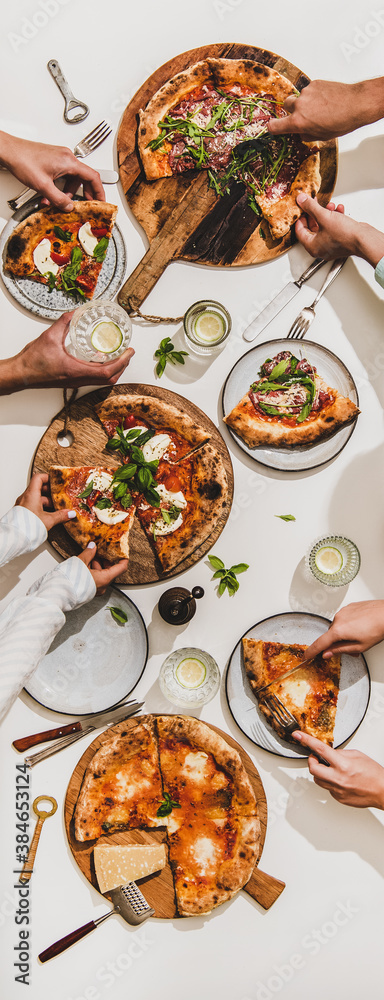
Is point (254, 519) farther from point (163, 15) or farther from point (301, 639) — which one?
point (163, 15)

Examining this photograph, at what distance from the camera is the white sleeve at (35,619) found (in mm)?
3213

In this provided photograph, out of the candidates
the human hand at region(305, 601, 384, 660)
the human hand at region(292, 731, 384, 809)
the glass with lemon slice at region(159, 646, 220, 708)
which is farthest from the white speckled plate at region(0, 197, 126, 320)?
the human hand at region(292, 731, 384, 809)

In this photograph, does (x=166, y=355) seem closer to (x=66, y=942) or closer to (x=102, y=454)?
(x=102, y=454)

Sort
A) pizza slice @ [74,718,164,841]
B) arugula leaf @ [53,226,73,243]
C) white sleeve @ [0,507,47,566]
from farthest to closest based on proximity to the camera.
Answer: pizza slice @ [74,718,164,841] → arugula leaf @ [53,226,73,243] → white sleeve @ [0,507,47,566]

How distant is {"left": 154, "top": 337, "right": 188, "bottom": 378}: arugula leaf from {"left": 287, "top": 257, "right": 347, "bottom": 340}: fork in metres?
0.64

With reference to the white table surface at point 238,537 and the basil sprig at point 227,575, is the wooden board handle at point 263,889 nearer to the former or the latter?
the white table surface at point 238,537

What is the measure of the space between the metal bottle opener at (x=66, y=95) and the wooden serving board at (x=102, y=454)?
1.60 meters

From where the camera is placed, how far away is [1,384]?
356cm

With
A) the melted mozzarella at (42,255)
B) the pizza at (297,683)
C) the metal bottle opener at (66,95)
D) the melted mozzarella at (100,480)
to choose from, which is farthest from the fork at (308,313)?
the pizza at (297,683)

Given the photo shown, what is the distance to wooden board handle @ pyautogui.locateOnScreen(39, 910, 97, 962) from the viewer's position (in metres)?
3.65

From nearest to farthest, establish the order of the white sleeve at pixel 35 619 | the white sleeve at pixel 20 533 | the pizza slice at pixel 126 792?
1. the white sleeve at pixel 35 619
2. the white sleeve at pixel 20 533
3. the pizza slice at pixel 126 792

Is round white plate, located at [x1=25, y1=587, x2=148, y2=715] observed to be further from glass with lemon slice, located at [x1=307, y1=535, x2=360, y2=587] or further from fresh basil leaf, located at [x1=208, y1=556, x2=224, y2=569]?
glass with lemon slice, located at [x1=307, y1=535, x2=360, y2=587]

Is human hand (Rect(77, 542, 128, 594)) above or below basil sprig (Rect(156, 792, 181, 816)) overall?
above

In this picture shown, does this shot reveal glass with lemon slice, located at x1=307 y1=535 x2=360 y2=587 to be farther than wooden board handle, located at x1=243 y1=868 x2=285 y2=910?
No
